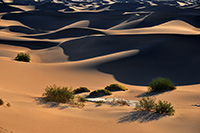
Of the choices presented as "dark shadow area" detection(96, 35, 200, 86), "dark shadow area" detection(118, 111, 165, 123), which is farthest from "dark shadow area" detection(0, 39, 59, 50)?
"dark shadow area" detection(118, 111, 165, 123)

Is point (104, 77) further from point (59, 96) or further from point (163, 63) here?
point (59, 96)

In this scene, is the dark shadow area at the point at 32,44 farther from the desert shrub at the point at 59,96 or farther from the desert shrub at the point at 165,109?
Answer: the desert shrub at the point at 165,109

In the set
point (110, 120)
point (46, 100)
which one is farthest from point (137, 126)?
point (46, 100)

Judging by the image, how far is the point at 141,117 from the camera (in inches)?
317

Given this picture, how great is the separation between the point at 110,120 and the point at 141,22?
4676cm

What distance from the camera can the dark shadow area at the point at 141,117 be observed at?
7.79 metres

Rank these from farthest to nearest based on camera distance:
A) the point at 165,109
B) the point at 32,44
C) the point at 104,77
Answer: the point at 32,44 < the point at 104,77 < the point at 165,109

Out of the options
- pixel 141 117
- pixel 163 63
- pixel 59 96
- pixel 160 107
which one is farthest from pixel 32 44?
pixel 141 117

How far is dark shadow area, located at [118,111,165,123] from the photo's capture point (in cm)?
779

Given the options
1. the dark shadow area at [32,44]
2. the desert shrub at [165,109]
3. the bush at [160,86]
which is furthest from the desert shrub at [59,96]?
the dark shadow area at [32,44]

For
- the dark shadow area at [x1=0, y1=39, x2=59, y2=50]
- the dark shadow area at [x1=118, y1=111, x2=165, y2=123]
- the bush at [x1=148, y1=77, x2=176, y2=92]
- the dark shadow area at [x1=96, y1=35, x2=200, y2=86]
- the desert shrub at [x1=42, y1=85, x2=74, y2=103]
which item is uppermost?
the dark shadow area at [x1=118, y1=111, x2=165, y2=123]

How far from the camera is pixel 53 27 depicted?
66000 millimetres

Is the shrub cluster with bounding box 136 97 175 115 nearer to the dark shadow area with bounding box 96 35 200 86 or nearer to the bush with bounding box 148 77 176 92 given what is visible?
the bush with bounding box 148 77 176 92

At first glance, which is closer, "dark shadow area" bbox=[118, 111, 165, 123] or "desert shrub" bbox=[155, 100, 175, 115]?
"dark shadow area" bbox=[118, 111, 165, 123]
